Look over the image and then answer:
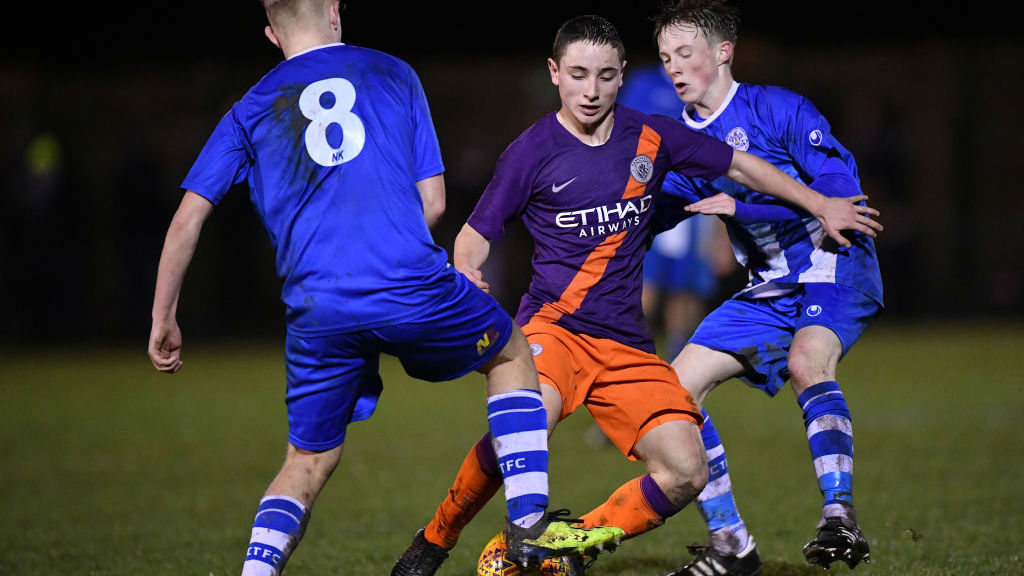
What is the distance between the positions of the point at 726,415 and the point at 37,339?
964 cm

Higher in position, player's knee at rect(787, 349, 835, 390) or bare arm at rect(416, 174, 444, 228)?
bare arm at rect(416, 174, 444, 228)

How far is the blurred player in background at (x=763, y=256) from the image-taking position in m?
4.36

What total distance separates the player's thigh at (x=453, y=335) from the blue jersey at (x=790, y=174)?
4.16ft

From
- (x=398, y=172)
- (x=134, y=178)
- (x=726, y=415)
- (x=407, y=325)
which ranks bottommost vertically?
(x=726, y=415)

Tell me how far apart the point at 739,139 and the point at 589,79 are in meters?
0.85

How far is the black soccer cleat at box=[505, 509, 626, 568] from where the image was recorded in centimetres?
349

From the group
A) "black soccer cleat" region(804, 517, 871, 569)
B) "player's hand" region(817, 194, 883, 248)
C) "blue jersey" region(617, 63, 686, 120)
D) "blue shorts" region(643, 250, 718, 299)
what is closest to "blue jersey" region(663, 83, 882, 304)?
"player's hand" region(817, 194, 883, 248)

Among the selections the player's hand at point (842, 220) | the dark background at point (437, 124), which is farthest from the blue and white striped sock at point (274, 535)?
the dark background at point (437, 124)

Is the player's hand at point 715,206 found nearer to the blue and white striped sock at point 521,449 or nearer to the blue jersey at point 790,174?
the blue jersey at point 790,174

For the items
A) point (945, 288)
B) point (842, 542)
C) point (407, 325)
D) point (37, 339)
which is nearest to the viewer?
point (407, 325)

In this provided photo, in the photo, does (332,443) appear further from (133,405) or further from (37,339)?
(37,339)

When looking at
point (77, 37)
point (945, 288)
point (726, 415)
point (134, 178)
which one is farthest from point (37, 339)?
point (945, 288)

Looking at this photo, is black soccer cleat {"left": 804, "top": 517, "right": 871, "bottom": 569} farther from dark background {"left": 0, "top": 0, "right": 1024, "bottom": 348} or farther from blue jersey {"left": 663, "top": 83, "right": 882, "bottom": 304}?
dark background {"left": 0, "top": 0, "right": 1024, "bottom": 348}

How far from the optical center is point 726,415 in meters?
9.10
